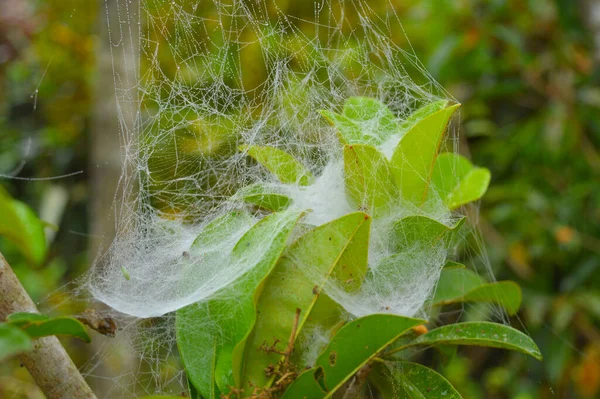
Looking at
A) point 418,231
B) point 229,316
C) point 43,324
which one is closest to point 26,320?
point 43,324

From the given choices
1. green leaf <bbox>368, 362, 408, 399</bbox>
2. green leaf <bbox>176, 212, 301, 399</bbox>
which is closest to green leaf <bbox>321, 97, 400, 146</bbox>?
green leaf <bbox>176, 212, 301, 399</bbox>

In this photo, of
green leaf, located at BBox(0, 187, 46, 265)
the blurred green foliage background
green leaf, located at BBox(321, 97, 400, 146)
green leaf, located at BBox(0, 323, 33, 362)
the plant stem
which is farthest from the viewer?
the blurred green foliage background

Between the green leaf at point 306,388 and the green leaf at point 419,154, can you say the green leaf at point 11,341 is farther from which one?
the green leaf at point 419,154

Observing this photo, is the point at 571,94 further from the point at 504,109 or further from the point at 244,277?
the point at 244,277

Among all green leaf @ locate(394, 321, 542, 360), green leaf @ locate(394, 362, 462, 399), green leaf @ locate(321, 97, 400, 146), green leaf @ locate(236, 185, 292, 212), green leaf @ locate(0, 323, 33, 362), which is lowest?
green leaf @ locate(394, 362, 462, 399)

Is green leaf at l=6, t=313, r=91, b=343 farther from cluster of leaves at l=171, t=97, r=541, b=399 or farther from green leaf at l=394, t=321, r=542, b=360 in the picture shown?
green leaf at l=394, t=321, r=542, b=360

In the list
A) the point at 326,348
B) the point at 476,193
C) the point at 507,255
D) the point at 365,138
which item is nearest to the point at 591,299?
the point at 507,255

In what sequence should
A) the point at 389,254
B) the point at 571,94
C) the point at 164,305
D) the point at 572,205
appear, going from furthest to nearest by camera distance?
the point at 571,94, the point at 572,205, the point at 164,305, the point at 389,254
